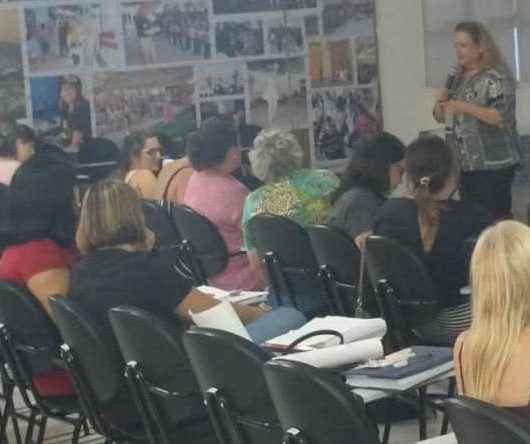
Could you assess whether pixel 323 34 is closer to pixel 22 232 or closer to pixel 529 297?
pixel 22 232

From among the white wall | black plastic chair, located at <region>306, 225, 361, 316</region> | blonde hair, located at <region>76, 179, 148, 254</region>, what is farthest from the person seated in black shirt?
the white wall

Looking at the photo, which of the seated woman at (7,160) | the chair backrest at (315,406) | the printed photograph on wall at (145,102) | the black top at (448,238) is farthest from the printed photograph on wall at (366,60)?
the chair backrest at (315,406)

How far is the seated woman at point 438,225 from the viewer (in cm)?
430

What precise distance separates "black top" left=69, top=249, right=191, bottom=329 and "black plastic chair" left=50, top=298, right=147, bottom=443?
0.12m

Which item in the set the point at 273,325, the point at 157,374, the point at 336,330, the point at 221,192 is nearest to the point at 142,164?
the point at 221,192

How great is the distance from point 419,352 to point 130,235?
1.16 meters

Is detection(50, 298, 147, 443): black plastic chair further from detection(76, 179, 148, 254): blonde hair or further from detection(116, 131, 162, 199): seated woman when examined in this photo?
detection(116, 131, 162, 199): seated woman

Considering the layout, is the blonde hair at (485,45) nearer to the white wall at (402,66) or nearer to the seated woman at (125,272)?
the white wall at (402,66)

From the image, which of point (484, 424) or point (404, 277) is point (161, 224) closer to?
point (404, 277)

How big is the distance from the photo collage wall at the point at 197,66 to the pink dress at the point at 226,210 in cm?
198

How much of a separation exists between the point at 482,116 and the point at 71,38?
2720 mm

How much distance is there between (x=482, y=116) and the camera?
246 inches

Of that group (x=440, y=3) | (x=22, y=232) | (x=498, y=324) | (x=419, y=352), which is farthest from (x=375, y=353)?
(x=440, y=3)

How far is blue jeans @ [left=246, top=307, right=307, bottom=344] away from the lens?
3572 mm
